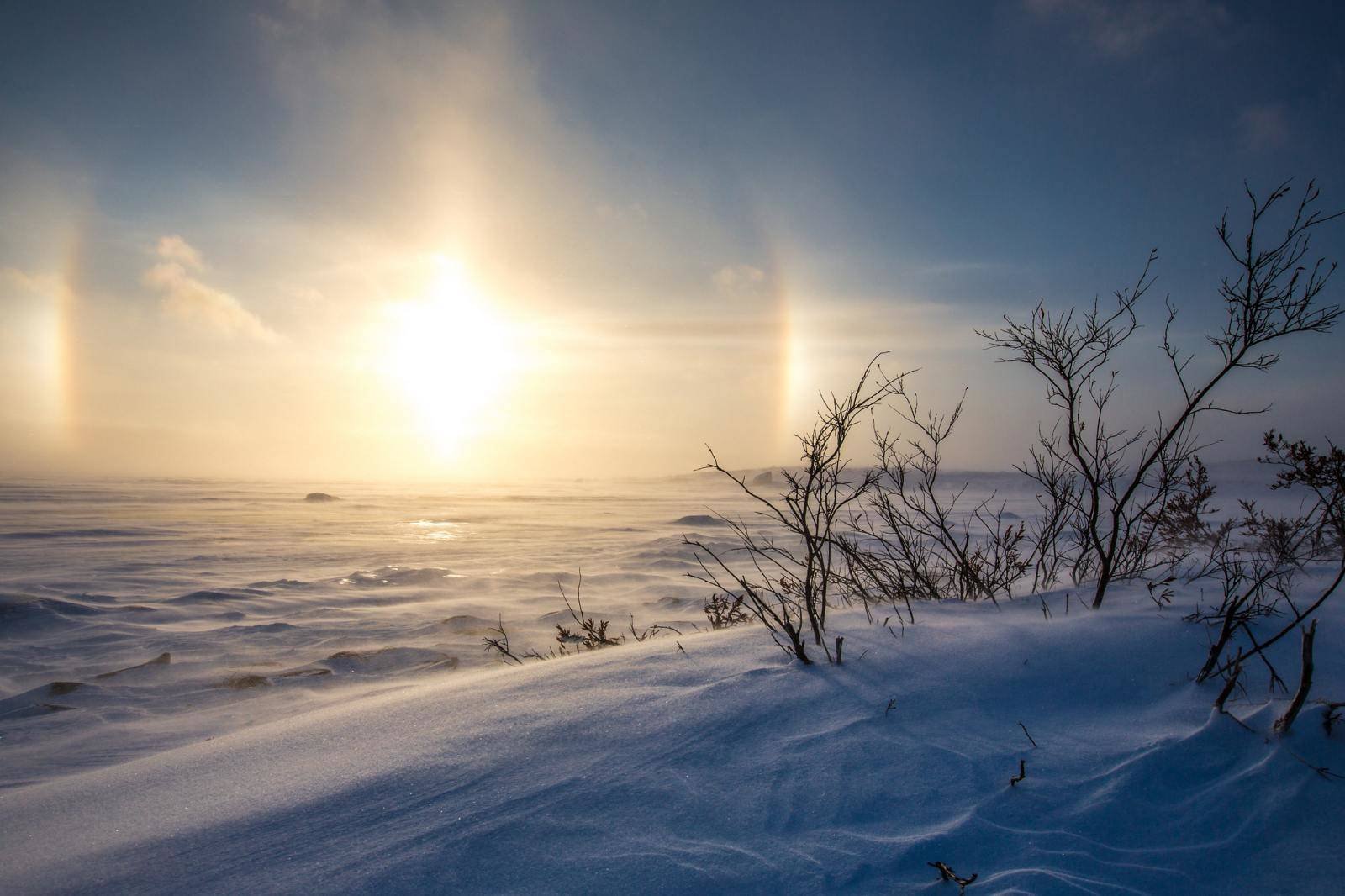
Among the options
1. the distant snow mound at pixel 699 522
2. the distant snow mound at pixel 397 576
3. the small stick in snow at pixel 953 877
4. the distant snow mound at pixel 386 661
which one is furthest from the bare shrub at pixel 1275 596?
the distant snow mound at pixel 699 522

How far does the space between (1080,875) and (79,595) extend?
8.45m

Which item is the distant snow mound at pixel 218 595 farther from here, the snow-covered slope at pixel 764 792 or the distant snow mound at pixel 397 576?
the snow-covered slope at pixel 764 792

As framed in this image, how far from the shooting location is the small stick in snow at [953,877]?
1.17m

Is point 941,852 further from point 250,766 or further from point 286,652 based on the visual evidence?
point 286,652

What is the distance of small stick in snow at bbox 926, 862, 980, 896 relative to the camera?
117cm

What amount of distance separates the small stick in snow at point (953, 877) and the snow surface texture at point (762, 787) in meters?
0.02

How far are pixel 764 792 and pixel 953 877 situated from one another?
0.45m

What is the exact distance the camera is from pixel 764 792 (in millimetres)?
1517

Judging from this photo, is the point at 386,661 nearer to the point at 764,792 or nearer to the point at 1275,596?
the point at 764,792

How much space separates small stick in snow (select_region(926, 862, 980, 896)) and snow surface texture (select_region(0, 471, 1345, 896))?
2 centimetres

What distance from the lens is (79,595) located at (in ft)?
20.5

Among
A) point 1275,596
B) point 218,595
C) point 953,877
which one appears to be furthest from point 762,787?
point 218,595

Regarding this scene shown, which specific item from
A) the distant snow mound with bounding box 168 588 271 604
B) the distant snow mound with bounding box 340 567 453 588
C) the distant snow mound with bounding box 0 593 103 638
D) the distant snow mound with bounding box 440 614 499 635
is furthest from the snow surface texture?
the distant snow mound with bounding box 340 567 453 588

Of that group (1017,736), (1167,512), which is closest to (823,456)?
(1017,736)
